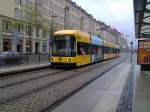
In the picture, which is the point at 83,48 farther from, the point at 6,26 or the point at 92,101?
the point at 6,26

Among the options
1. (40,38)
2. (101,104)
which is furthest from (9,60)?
(40,38)

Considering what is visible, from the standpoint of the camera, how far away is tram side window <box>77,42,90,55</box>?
84.8 feet

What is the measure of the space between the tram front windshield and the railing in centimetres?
390

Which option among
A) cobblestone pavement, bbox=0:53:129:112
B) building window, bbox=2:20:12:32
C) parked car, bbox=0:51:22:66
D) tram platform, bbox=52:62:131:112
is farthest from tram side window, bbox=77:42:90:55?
building window, bbox=2:20:12:32

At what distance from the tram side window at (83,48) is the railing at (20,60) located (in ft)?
18.5

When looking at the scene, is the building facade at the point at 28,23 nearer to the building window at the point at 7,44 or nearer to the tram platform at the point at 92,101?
the building window at the point at 7,44

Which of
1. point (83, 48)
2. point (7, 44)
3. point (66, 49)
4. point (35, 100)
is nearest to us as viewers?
point (35, 100)

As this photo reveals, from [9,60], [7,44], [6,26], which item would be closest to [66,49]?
[9,60]

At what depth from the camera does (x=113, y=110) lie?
8734 mm

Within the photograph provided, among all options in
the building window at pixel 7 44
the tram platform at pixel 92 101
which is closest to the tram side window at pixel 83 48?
the tram platform at pixel 92 101

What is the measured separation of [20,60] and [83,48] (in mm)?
5966

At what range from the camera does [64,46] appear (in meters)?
24.6

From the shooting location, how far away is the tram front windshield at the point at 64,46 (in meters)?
24.5

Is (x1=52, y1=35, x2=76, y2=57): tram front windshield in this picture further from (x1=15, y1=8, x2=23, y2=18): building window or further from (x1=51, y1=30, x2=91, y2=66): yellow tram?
(x1=15, y1=8, x2=23, y2=18): building window
